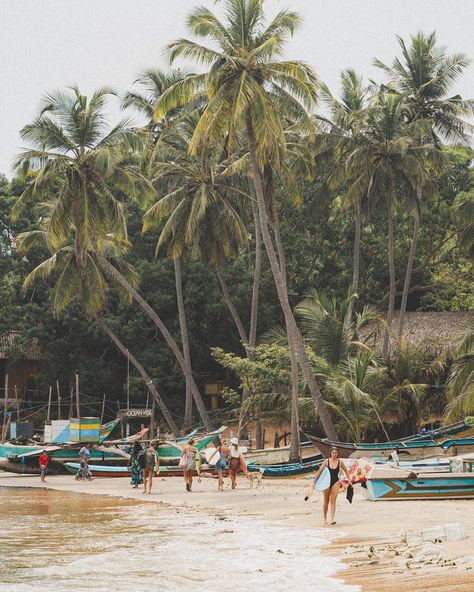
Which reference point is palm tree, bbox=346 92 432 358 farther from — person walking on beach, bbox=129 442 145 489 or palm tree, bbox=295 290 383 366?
person walking on beach, bbox=129 442 145 489

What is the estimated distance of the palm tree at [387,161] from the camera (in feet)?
108

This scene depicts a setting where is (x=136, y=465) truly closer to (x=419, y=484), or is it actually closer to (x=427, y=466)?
(x=427, y=466)

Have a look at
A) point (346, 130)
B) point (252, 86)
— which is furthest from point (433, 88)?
point (252, 86)

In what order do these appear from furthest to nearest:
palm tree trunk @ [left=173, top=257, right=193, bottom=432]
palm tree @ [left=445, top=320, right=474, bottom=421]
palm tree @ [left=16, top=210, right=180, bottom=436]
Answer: palm tree trunk @ [left=173, top=257, right=193, bottom=432], palm tree @ [left=16, top=210, right=180, bottom=436], palm tree @ [left=445, top=320, right=474, bottom=421]

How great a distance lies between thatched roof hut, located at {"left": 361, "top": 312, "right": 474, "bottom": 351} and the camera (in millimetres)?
34594

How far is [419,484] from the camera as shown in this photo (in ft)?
54.3

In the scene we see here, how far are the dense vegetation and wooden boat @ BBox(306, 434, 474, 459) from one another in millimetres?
1011

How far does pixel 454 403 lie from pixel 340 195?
1786 centimetres

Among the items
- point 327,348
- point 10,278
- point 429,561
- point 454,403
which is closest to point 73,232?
point 10,278

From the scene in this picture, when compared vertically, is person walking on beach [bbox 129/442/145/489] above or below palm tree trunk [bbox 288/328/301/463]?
below

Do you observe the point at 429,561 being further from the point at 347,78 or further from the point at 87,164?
the point at 347,78

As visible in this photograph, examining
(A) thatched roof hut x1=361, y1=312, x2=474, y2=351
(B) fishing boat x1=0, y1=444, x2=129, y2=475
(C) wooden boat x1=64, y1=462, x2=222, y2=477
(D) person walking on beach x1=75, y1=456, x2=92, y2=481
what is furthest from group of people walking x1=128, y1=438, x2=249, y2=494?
(A) thatched roof hut x1=361, y1=312, x2=474, y2=351

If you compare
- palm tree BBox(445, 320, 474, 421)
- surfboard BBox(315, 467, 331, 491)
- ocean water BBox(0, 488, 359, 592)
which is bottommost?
ocean water BBox(0, 488, 359, 592)

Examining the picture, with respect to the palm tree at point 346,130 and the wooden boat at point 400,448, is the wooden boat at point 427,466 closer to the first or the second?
the wooden boat at point 400,448
